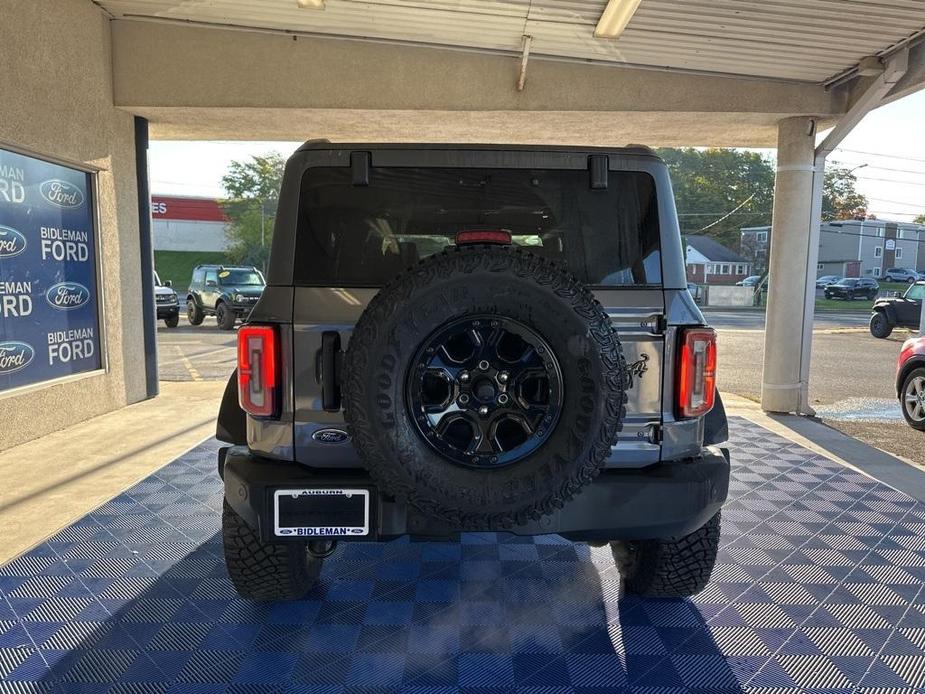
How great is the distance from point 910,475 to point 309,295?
5.00m

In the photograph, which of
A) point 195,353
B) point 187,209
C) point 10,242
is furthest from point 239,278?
point 187,209

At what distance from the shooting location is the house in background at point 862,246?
57469mm

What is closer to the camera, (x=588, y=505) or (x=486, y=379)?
(x=486, y=379)

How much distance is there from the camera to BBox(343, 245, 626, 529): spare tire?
1984 mm

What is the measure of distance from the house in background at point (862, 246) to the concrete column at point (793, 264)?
175 feet

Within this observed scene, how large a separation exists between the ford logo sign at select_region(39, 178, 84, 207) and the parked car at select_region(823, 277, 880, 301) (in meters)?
38.3

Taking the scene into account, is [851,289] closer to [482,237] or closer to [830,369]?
[830,369]

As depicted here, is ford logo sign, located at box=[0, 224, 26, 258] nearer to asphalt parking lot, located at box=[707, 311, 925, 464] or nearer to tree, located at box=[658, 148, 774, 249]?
asphalt parking lot, located at box=[707, 311, 925, 464]

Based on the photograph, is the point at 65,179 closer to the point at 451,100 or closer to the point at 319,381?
the point at 451,100

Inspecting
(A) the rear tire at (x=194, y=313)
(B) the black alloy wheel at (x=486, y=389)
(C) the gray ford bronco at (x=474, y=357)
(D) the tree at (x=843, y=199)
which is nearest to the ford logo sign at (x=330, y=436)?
(C) the gray ford bronco at (x=474, y=357)

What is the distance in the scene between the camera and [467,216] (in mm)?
2451

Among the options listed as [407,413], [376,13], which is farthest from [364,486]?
[376,13]

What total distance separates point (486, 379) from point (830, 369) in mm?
11531

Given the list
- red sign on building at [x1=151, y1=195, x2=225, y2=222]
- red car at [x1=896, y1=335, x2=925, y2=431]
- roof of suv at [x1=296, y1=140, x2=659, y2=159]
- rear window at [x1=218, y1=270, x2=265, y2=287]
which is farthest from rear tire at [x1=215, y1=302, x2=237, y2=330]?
red sign on building at [x1=151, y1=195, x2=225, y2=222]
